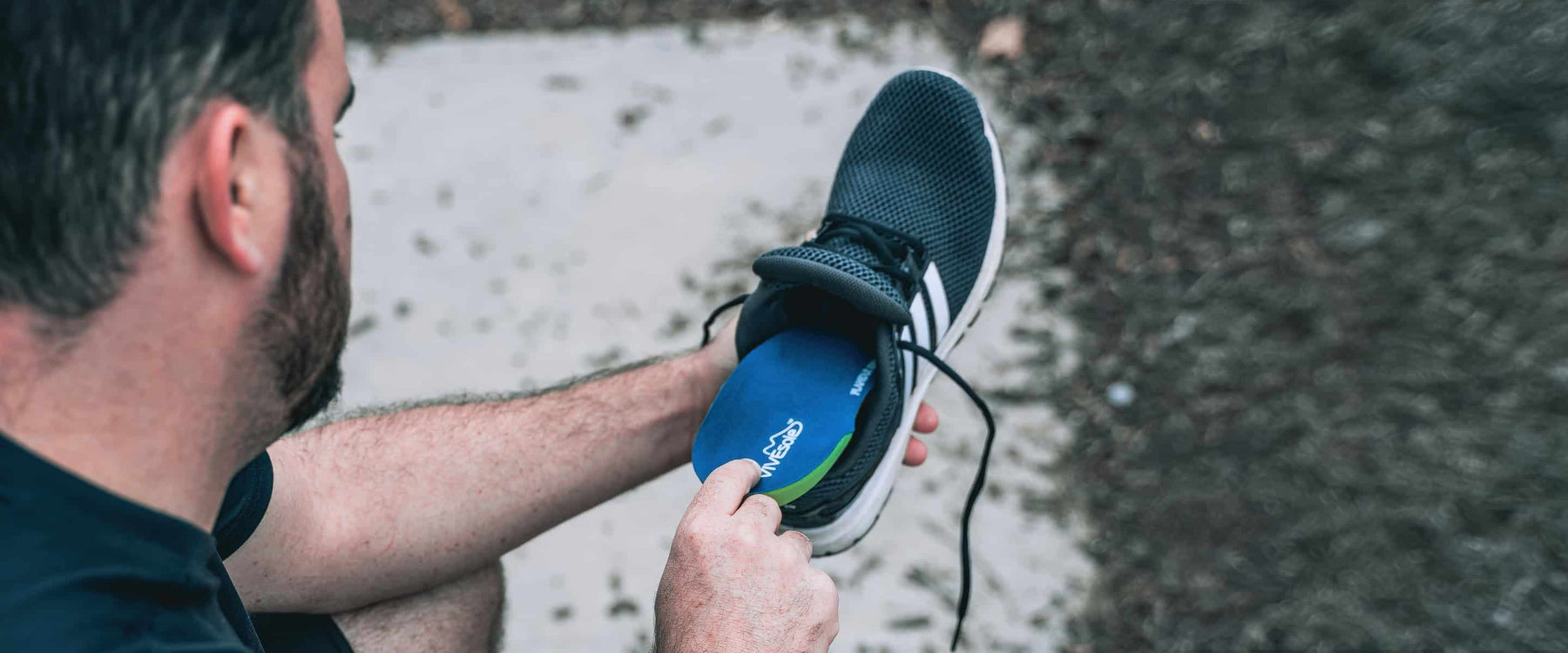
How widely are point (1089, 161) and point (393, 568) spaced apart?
1.70 m

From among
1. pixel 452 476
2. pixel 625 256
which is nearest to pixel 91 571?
pixel 452 476

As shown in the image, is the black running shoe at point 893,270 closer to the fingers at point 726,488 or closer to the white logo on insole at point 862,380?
the white logo on insole at point 862,380

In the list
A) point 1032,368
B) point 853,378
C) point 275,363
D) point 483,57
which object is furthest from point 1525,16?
point 275,363

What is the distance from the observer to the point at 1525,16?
7.41 feet

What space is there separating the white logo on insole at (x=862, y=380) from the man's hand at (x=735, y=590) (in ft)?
1.00

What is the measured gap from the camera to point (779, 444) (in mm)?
1349

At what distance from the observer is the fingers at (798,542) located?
1211 millimetres

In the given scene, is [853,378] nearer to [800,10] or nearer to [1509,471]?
[1509,471]

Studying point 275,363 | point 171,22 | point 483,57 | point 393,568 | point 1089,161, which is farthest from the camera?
point 483,57

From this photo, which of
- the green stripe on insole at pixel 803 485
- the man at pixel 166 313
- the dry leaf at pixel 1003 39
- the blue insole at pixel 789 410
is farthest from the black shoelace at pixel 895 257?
the dry leaf at pixel 1003 39

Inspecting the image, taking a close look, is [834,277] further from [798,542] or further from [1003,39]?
[1003,39]

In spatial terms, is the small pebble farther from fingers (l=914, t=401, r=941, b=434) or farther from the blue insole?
the blue insole

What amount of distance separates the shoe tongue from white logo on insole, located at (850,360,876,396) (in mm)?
79

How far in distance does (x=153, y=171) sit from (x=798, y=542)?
774 mm
